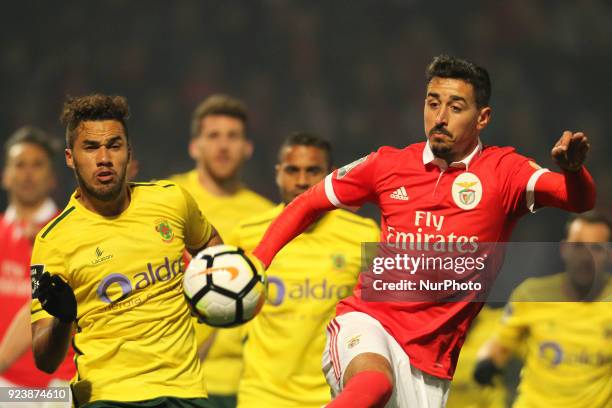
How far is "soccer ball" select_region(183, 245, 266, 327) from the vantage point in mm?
5074

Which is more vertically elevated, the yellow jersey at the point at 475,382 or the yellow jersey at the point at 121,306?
the yellow jersey at the point at 121,306

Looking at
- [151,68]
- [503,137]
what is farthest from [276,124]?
[503,137]

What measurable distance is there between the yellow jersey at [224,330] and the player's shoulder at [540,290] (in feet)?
6.75

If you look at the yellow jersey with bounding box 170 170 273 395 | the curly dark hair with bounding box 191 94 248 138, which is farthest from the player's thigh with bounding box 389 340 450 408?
the curly dark hair with bounding box 191 94 248 138

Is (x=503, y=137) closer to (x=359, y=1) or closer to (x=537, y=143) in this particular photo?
(x=537, y=143)

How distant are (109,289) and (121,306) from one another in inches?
4.0

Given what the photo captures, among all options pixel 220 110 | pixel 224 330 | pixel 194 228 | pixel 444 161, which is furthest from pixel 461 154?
pixel 220 110

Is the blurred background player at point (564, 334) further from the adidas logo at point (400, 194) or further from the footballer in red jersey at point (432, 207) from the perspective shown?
the adidas logo at point (400, 194)

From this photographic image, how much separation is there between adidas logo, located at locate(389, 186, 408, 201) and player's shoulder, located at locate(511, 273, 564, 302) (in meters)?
2.54

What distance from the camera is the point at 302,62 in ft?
43.6

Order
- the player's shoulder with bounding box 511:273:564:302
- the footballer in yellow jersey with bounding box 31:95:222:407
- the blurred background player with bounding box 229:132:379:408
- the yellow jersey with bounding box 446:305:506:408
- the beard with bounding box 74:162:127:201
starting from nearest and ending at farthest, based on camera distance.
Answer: the footballer in yellow jersey with bounding box 31:95:222:407 < the beard with bounding box 74:162:127:201 < the blurred background player with bounding box 229:132:379:408 < the player's shoulder with bounding box 511:273:564:302 < the yellow jersey with bounding box 446:305:506:408

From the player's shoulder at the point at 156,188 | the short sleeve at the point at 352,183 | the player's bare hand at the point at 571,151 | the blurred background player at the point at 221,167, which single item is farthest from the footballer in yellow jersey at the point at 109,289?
the blurred background player at the point at 221,167

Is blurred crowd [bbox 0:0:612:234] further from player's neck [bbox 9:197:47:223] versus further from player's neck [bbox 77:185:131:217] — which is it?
player's neck [bbox 77:185:131:217]

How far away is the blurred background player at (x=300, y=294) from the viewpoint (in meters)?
7.21
